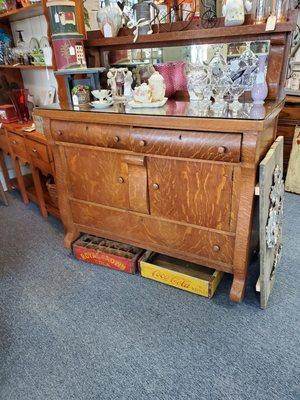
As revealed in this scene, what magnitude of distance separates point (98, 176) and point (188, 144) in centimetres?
61

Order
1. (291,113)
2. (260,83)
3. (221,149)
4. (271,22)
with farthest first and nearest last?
(291,113) < (260,83) < (271,22) < (221,149)

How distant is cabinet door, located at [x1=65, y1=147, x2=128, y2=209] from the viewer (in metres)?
1.66

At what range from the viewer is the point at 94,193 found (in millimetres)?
1825

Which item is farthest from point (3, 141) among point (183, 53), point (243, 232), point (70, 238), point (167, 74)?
point (243, 232)

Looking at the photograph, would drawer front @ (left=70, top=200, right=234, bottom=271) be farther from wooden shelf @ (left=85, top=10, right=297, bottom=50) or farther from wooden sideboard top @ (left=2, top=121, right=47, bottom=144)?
wooden shelf @ (left=85, top=10, right=297, bottom=50)

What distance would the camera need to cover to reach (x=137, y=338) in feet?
4.76

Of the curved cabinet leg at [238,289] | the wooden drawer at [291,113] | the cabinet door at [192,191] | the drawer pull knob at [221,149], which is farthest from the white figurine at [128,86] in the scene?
the wooden drawer at [291,113]

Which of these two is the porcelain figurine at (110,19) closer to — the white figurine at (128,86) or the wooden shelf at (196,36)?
the wooden shelf at (196,36)

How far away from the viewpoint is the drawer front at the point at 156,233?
152 cm

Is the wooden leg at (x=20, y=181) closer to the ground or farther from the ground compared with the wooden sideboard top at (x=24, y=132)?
closer to the ground

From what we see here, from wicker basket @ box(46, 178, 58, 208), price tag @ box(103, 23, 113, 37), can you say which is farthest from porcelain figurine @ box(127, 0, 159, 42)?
wicker basket @ box(46, 178, 58, 208)

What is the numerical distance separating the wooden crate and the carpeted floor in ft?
0.17

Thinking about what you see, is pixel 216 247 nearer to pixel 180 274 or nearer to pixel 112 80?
pixel 180 274

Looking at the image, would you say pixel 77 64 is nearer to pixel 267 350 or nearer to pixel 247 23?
pixel 247 23
